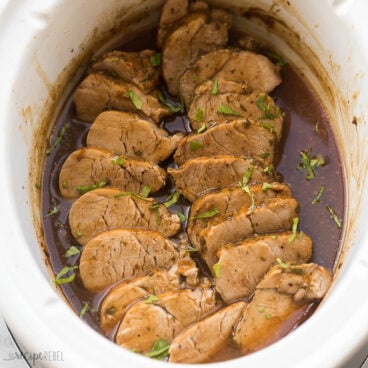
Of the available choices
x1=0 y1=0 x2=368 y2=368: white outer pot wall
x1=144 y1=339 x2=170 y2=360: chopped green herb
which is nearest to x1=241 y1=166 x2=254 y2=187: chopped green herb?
x1=0 y1=0 x2=368 y2=368: white outer pot wall

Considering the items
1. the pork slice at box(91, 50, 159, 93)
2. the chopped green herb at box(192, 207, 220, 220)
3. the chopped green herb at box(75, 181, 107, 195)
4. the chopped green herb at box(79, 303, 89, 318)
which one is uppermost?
the pork slice at box(91, 50, 159, 93)

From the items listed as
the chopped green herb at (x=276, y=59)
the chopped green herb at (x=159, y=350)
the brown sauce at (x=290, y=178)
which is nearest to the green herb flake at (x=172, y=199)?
the brown sauce at (x=290, y=178)

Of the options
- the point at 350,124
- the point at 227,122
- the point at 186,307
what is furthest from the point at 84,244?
the point at 350,124

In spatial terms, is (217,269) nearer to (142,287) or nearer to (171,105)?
(142,287)

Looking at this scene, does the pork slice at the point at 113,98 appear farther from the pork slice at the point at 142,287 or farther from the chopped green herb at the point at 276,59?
the pork slice at the point at 142,287

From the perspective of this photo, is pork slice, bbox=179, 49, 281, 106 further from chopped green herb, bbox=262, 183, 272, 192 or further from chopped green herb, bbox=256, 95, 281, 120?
chopped green herb, bbox=262, 183, 272, 192

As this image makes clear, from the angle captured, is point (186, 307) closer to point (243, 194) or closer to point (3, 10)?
point (243, 194)
